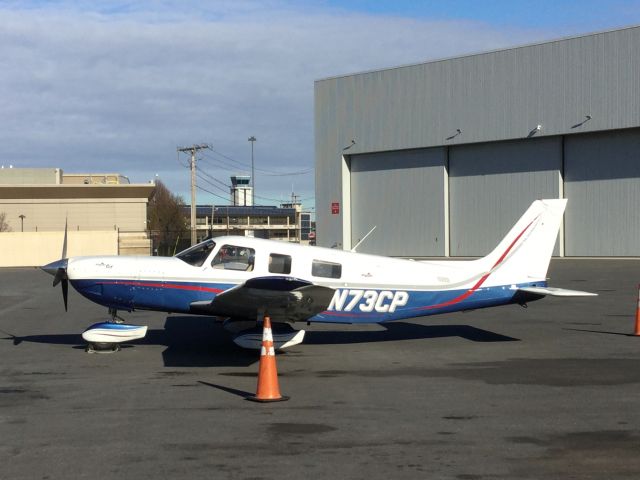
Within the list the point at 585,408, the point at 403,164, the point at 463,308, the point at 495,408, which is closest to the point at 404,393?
the point at 495,408

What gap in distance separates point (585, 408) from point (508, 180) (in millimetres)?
33455

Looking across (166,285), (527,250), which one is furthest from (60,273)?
(527,250)

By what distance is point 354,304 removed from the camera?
12.9 metres

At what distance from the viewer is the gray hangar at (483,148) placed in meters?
37.1

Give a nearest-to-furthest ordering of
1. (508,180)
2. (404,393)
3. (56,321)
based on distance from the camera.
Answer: (404,393) < (56,321) < (508,180)

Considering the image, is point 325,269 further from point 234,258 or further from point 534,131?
point 534,131

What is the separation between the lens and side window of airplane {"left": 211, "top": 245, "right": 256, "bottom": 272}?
1264 cm

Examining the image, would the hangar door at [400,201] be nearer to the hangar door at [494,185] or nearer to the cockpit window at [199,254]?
the hangar door at [494,185]

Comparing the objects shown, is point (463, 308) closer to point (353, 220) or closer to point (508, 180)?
point (508, 180)

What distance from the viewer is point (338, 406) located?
8.71 meters

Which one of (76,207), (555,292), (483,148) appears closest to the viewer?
(555,292)

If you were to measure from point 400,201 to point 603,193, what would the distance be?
11808 millimetres

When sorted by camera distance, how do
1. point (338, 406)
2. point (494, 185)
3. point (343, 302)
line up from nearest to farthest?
point (338, 406), point (343, 302), point (494, 185)

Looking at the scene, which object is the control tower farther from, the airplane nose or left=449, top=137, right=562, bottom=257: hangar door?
the airplane nose
